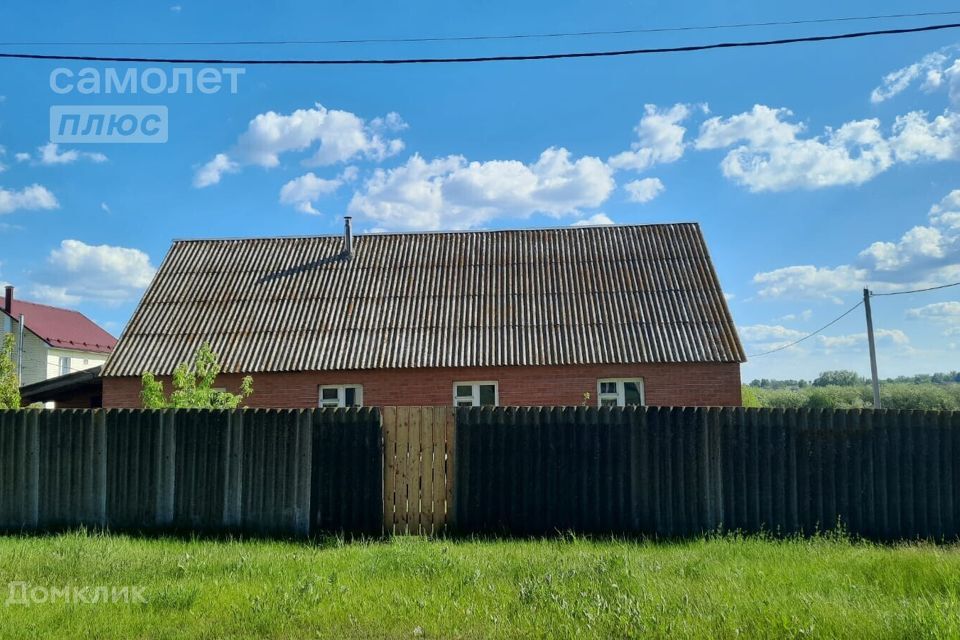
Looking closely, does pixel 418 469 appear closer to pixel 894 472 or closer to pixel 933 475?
pixel 894 472

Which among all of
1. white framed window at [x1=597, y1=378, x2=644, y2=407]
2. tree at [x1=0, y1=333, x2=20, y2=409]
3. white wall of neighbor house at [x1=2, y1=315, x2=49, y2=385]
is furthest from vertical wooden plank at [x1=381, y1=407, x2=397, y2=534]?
white wall of neighbor house at [x1=2, y1=315, x2=49, y2=385]

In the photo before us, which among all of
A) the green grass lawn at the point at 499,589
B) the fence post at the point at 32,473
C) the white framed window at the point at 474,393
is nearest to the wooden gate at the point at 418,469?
the green grass lawn at the point at 499,589

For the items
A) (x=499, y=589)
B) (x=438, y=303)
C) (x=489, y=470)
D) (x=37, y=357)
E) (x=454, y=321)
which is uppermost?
(x=37, y=357)

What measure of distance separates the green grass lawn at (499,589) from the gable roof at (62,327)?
118 ft

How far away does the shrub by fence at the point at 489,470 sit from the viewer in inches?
313

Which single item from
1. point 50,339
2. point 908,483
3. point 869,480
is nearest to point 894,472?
point 908,483

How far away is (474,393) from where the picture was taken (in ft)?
49.4

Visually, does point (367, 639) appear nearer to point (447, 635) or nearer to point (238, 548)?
point (447, 635)

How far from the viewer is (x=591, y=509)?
8.13 meters

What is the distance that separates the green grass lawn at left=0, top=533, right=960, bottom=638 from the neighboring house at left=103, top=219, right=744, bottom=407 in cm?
723

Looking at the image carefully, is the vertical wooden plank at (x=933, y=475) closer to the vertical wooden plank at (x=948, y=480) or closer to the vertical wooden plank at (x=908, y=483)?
the vertical wooden plank at (x=948, y=480)

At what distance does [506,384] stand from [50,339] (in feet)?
118

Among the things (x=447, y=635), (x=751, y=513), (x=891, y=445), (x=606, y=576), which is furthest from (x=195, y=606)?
(x=891, y=445)

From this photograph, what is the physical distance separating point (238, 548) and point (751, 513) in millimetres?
5845
